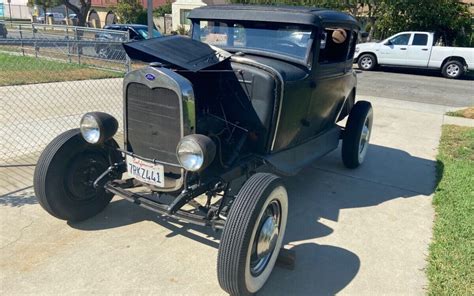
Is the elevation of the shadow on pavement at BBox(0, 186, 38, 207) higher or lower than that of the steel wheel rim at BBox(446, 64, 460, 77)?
lower

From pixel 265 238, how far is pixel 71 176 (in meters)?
A: 1.79

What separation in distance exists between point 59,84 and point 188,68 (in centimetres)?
792

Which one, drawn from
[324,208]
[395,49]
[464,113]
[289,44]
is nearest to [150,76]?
[289,44]

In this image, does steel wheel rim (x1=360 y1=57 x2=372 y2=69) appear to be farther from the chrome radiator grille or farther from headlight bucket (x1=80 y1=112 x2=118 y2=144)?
headlight bucket (x1=80 y1=112 x2=118 y2=144)

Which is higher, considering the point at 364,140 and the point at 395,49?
the point at 395,49

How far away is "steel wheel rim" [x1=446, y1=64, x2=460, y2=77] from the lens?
15.9 m

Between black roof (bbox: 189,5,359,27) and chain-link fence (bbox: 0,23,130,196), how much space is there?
1043mm

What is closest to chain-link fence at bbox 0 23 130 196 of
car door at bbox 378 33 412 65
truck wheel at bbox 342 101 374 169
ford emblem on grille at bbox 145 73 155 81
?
ford emblem on grille at bbox 145 73 155 81

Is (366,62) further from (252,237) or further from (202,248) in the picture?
(252,237)

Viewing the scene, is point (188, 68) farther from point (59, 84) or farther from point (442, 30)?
point (442, 30)

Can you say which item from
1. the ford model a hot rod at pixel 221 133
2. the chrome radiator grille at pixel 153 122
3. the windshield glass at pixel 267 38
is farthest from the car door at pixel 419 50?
the chrome radiator grille at pixel 153 122

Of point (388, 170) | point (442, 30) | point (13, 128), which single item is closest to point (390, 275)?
point (388, 170)

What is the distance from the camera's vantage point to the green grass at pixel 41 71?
10.2 meters

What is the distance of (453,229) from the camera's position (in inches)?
145
